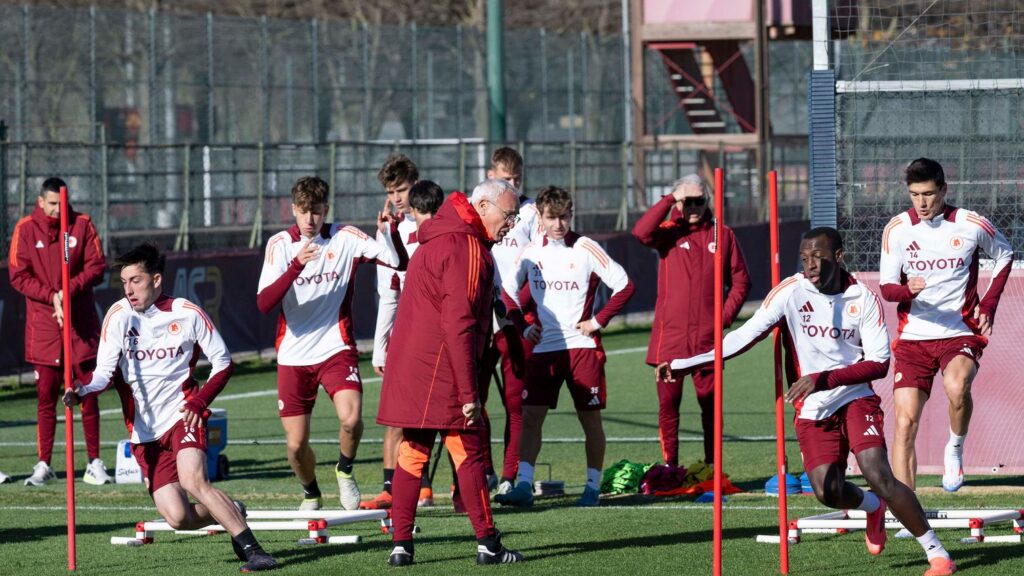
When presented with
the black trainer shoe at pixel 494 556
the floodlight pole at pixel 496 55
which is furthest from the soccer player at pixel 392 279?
the floodlight pole at pixel 496 55

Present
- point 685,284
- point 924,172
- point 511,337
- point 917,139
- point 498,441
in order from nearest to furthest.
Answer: point 924,172 < point 511,337 < point 685,284 < point 917,139 < point 498,441

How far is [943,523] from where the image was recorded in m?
9.23

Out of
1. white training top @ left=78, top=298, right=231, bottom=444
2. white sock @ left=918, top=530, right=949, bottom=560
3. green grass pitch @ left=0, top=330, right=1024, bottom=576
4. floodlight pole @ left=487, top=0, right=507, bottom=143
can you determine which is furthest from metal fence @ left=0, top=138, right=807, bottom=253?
white sock @ left=918, top=530, right=949, bottom=560

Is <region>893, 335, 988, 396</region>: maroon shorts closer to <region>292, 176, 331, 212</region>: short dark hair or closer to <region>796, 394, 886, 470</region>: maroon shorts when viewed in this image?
<region>796, 394, 886, 470</region>: maroon shorts

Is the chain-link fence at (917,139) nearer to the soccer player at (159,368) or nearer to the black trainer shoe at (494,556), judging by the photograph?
the black trainer shoe at (494,556)

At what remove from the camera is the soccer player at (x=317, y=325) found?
10688 mm

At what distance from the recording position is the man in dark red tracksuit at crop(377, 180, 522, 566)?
8797 mm

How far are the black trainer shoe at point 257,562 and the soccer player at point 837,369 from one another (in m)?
2.39

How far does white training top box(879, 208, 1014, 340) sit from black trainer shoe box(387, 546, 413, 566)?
3.44 m

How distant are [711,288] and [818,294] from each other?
3316mm

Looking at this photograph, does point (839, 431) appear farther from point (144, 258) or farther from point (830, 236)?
point (144, 258)

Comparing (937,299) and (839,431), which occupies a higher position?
(937,299)

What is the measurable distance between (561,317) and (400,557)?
308 cm

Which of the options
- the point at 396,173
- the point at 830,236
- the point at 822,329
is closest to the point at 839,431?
the point at 822,329
